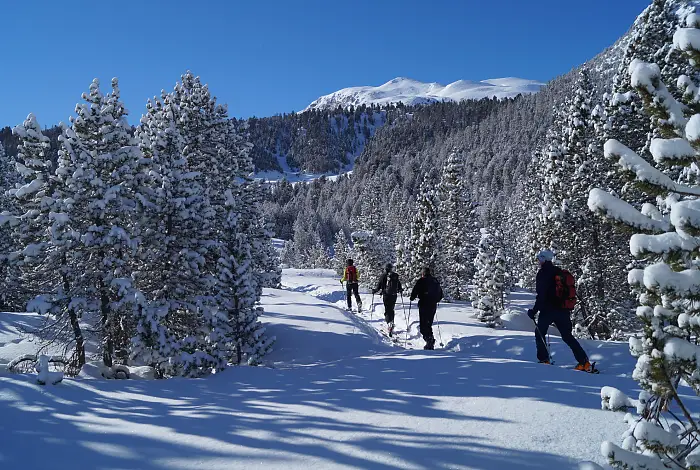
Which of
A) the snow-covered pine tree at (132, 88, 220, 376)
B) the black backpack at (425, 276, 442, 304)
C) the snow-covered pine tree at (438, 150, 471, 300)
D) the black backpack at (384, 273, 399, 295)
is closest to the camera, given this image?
the black backpack at (425, 276, 442, 304)

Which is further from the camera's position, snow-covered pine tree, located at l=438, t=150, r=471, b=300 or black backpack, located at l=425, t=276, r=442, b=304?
snow-covered pine tree, located at l=438, t=150, r=471, b=300

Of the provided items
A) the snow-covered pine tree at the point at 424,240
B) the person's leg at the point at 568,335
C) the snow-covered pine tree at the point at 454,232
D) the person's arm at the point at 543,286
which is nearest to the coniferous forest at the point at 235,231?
the person's leg at the point at 568,335

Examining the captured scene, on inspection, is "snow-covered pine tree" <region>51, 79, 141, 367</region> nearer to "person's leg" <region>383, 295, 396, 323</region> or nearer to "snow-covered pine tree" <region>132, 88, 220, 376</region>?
"snow-covered pine tree" <region>132, 88, 220, 376</region>

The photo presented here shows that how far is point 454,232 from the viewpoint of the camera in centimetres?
3172

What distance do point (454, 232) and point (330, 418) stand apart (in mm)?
28118

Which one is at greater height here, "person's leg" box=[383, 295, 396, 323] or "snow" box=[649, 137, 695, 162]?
"snow" box=[649, 137, 695, 162]

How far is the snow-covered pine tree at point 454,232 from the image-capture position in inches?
1223

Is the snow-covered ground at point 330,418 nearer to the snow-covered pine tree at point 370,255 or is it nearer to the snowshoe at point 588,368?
the snowshoe at point 588,368

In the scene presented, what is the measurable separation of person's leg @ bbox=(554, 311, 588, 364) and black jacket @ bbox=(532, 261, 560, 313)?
0.55 ft

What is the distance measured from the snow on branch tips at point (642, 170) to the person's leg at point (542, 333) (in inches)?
201

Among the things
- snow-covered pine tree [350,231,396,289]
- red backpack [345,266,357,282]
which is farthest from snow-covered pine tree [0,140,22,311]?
snow-covered pine tree [350,231,396,289]

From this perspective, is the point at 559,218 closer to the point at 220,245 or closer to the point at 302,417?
the point at 220,245

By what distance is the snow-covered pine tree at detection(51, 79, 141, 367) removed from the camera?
37.3ft

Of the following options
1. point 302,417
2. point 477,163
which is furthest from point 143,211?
point 477,163
